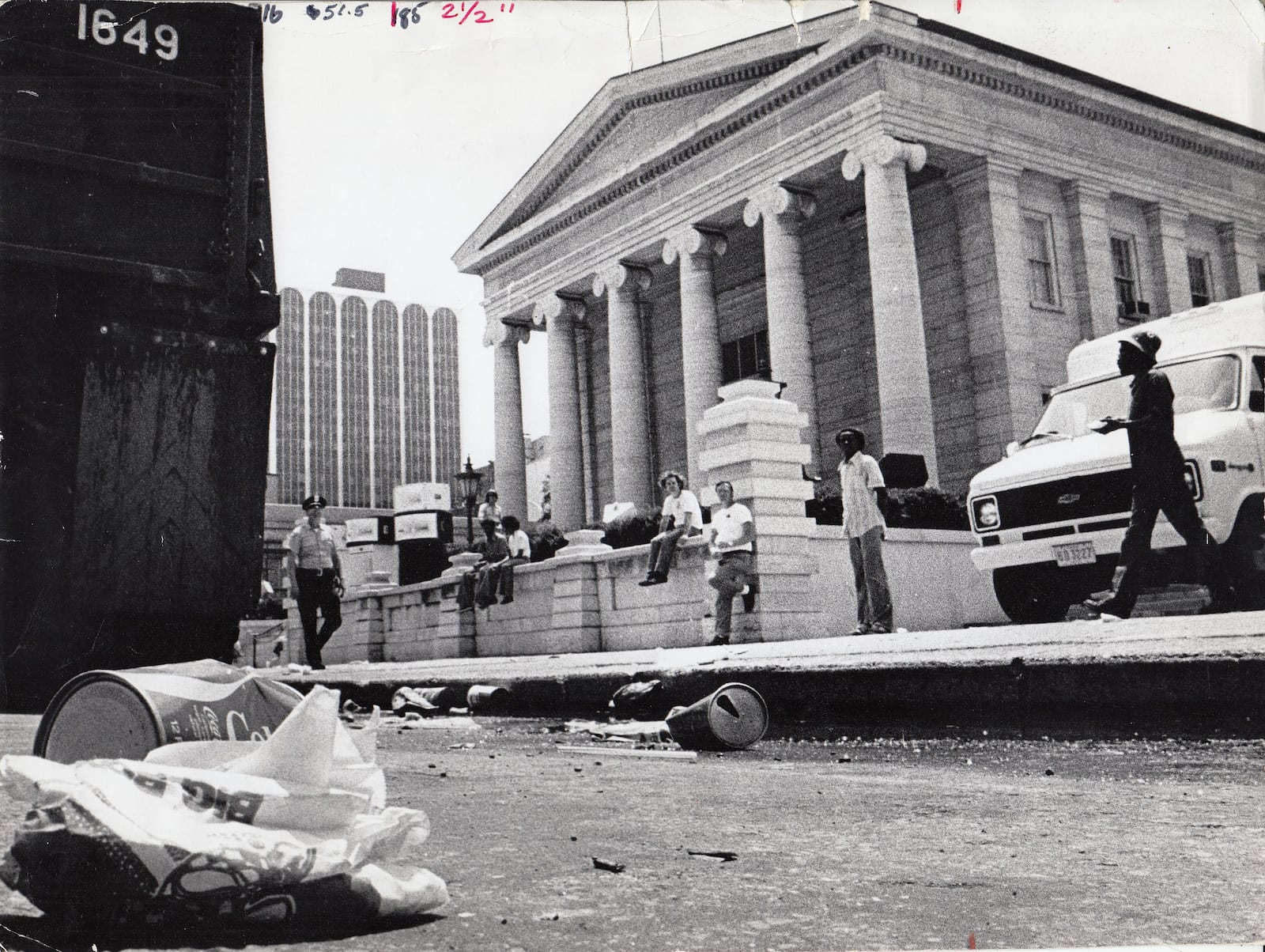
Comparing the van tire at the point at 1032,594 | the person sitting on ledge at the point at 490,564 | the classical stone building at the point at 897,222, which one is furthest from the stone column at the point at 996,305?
the van tire at the point at 1032,594

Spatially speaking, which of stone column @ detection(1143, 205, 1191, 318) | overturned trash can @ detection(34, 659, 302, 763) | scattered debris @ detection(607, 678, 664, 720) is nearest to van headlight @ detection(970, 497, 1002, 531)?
scattered debris @ detection(607, 678, 664, 720)

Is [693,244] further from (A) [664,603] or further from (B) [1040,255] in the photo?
(A) [664,603]

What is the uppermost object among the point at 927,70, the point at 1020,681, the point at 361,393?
the point at 927,70

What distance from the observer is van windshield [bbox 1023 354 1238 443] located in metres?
9.30

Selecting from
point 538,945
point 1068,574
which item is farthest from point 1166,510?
point 538,945

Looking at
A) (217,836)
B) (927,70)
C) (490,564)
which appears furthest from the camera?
(927,70)

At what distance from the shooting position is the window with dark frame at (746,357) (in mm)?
28906

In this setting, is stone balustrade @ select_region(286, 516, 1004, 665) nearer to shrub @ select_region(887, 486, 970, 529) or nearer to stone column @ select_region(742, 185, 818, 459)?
shrub @ select_region(887, 486, 970, 529)

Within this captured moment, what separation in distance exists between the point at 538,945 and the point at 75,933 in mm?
598

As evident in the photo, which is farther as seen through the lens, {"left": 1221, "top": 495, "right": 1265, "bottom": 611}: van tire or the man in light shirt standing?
the man in light shirt standing

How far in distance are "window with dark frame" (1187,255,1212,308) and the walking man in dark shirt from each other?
63.3 feet

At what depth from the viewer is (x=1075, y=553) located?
9.84m

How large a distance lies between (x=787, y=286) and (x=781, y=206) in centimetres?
171

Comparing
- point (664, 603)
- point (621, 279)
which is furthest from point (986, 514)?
point (621, 279)
